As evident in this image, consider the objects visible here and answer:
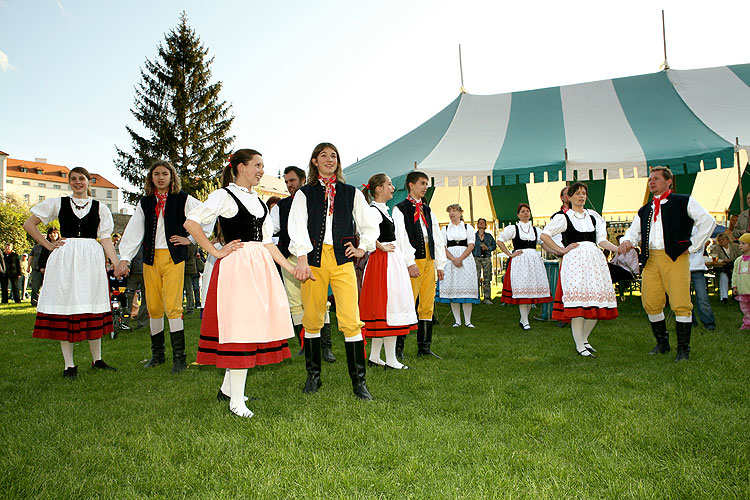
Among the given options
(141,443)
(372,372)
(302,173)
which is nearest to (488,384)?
(372,372)

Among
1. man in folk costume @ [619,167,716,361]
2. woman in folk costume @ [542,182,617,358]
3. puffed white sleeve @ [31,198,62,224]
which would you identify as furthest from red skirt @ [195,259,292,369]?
man in folk costume @ [619,167,716,361]

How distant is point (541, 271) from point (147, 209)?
16.1 feet

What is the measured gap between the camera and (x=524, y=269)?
6645 millimetres

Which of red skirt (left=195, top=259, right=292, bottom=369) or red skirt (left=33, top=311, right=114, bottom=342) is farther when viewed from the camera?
red skirt (left=33, top=311, right=114, bottom=342)

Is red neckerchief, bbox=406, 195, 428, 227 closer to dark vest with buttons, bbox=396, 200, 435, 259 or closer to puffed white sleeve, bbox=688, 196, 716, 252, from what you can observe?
dark vest with buttons, bbox=396, 200, 435, 259

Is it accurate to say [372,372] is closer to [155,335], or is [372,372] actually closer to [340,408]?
[340,408]

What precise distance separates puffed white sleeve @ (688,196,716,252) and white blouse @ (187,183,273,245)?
3368 millimetres

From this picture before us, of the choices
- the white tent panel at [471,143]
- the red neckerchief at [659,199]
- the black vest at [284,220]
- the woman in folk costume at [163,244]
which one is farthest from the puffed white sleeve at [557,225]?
the woman in folk costume at [163,244]

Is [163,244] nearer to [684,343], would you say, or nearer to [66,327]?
[66,327]

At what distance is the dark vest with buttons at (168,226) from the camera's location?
4.10 meters

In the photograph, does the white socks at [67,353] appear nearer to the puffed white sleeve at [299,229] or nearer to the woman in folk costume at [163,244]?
the woman in folk costume at [163,244]

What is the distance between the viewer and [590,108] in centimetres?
874

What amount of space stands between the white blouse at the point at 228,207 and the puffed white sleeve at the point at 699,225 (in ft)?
11.0

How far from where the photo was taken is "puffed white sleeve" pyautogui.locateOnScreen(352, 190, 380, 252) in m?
3.30
